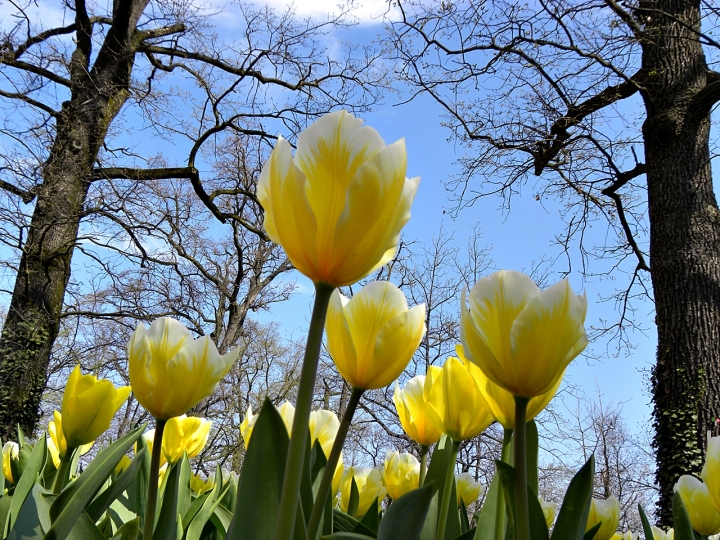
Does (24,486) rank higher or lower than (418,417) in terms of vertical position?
lower

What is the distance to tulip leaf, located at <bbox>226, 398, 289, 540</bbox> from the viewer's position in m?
0.47

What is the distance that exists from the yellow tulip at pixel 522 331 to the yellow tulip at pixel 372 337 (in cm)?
7

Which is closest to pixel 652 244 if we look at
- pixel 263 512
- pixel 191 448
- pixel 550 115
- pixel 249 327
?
pixel 550 115

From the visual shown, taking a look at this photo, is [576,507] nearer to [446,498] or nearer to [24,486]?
[446,498]

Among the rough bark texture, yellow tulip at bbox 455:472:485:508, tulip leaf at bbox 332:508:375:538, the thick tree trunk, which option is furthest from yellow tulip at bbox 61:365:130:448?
the rough bark texture

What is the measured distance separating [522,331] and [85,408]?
0.72 m

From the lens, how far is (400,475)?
1209 mm

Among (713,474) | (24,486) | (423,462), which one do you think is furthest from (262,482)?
(713,474)

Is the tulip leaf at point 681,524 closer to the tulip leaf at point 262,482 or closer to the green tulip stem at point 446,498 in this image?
the green tulip stem at point 446,498

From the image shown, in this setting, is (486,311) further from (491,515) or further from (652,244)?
(652,244)

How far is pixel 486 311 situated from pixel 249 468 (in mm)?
263

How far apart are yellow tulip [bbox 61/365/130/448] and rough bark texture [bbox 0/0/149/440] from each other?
6175mm

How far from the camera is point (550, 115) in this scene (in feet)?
23.8

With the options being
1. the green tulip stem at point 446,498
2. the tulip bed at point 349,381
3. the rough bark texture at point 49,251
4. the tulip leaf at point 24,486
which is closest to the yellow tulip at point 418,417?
the tulip bed at point 349,381
